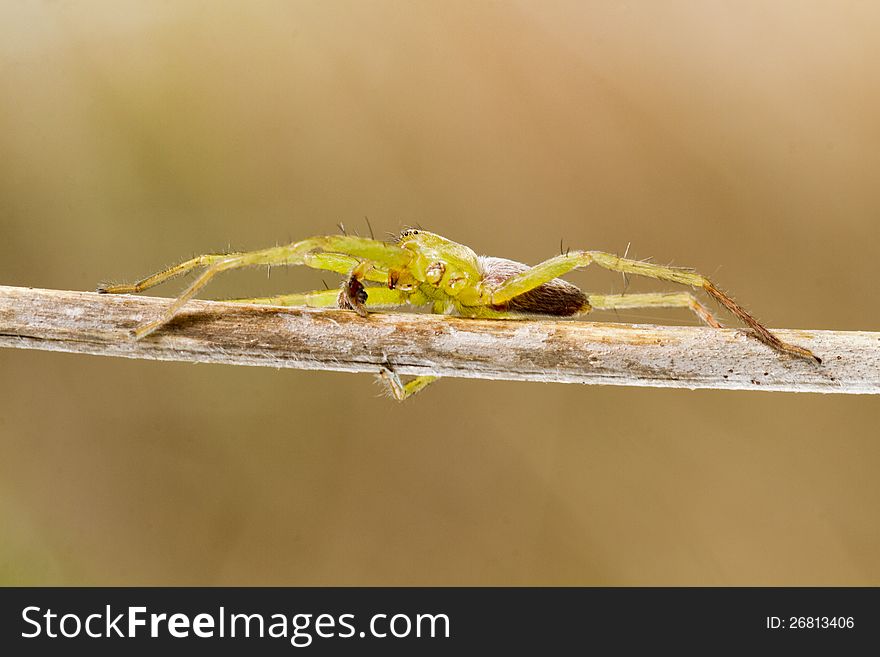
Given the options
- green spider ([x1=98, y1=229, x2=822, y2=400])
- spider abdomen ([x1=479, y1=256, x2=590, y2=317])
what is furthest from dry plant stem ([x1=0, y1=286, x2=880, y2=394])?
spider abdomen ([x1=479, y1=256, x2=590, y2=317])

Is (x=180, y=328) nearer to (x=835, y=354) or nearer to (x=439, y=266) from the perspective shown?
(x=439, y=266)

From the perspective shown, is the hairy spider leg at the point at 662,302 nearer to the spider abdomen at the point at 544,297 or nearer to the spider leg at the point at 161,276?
the spider abdomen at the point at 544,297

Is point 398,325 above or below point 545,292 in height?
below

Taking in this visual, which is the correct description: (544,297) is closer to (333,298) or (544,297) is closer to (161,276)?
(333,298)

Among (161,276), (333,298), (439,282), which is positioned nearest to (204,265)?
(161,276)

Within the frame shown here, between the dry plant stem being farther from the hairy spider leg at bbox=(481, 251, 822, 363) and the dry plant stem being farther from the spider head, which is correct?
the spider head

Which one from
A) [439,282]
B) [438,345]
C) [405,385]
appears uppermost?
[439,282]

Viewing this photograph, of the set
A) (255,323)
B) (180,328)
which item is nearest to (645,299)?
(255,323)

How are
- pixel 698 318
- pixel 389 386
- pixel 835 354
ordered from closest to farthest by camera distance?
1. pixel 835 354
2. pixel 698 318
3. pixel 389 386
